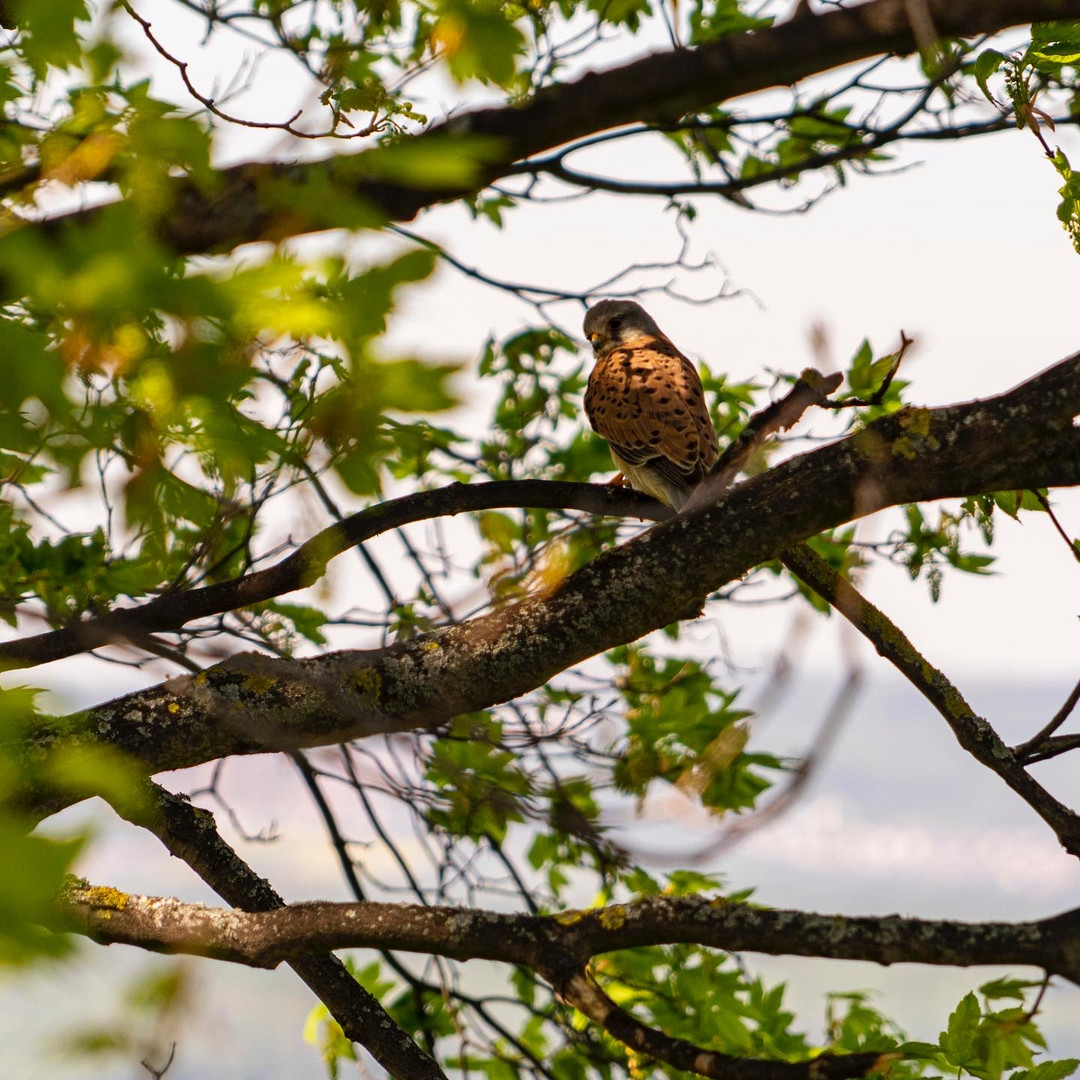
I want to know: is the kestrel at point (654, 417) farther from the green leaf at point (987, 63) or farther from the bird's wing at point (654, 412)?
the green leaf at point (987, 63)

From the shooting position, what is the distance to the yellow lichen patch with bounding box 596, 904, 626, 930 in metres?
2.42

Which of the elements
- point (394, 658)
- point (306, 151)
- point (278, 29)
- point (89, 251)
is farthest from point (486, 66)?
point (278, 29)

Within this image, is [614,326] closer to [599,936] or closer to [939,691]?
[939,691]

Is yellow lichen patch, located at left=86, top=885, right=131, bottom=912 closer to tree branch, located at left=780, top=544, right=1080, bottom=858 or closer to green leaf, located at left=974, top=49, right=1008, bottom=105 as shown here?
tree branch, located at left=780, top=544, right=1080, bottom=858

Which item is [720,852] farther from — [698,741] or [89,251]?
[698,741]

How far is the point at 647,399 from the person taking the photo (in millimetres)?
4797

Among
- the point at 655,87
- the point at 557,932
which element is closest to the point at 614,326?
the point at 655,87

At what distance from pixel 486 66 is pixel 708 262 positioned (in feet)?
13.9

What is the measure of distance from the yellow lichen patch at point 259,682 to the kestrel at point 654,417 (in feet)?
5.66

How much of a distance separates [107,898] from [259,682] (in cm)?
82

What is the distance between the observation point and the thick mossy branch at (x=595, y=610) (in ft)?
8.09

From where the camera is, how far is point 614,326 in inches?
242

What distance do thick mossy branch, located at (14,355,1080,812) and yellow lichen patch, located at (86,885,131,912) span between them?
34 centimetres

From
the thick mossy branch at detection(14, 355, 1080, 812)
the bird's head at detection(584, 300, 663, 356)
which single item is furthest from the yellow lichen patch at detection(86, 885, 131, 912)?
the bird's head at detection(584, 300, 663, 356)
